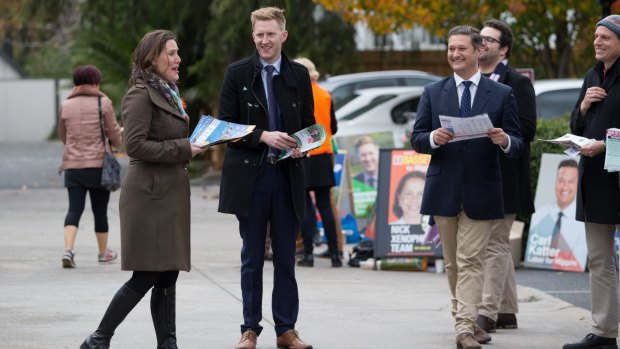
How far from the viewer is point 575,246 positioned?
1105cm

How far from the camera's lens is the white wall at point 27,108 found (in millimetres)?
44406

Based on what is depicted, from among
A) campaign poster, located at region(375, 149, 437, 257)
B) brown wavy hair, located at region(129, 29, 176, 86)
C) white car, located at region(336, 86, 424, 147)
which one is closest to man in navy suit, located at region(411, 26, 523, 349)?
brown wavy hair, located at region(129, 29, 176, 86)

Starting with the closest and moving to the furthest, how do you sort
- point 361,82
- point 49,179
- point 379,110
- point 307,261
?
point 307,261
point 379,110
point 361,82
point 49,179

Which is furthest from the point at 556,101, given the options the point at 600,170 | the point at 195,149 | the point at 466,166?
the point at 195,149

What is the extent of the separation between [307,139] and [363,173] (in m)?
7.25

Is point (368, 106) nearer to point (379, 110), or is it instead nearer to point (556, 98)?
point (379, 110)

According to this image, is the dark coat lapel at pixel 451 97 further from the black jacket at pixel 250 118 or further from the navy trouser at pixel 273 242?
the navy trouser at pixel 273 242

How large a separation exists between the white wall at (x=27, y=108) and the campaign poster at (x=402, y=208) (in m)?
34.1

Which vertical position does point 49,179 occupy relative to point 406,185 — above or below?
below

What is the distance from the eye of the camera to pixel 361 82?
21562 millimetres

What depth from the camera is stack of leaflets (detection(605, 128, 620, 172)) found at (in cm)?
698

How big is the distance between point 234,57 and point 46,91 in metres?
23.5

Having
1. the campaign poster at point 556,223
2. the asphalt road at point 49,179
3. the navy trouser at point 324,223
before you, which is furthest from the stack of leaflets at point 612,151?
the navy trouser at point 324,223

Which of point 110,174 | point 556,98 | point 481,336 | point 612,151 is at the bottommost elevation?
point 481,336
